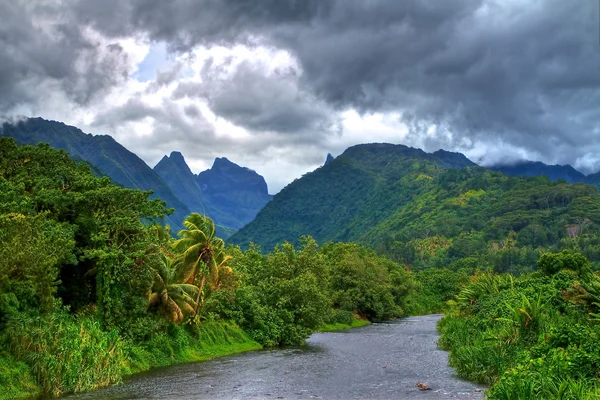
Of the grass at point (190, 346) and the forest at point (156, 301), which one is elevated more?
the forest at point (156, 301)

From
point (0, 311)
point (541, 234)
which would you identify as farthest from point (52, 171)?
point (541, 234)

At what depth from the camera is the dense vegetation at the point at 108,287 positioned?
31703mm

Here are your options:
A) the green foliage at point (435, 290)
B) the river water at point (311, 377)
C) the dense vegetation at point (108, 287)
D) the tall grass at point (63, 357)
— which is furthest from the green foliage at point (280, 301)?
the green foliage at point (435, 290)

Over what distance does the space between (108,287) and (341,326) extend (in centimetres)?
5551

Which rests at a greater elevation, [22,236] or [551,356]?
[22,236]

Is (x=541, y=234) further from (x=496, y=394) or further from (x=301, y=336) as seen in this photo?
(x=496, y=394)

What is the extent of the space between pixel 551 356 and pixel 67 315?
31.4m

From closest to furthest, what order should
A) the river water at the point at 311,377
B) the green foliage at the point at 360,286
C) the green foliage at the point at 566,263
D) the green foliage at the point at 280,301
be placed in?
the river water at the point at 311,377, the green foliage at the point at 566,263, the green foliage at the point at 280,301, the green foliage at the point at 360,286

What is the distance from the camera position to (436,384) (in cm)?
3581

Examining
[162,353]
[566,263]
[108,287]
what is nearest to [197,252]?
[162,353]

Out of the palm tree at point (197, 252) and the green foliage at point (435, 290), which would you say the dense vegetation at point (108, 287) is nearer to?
the palm tree at point (197, 252)

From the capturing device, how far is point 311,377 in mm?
39844

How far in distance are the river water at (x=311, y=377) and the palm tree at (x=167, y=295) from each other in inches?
192

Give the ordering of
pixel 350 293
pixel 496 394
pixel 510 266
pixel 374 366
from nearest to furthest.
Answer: pixel 496 394, pixel 374 366, pixel 350 293, pixel 510 266
